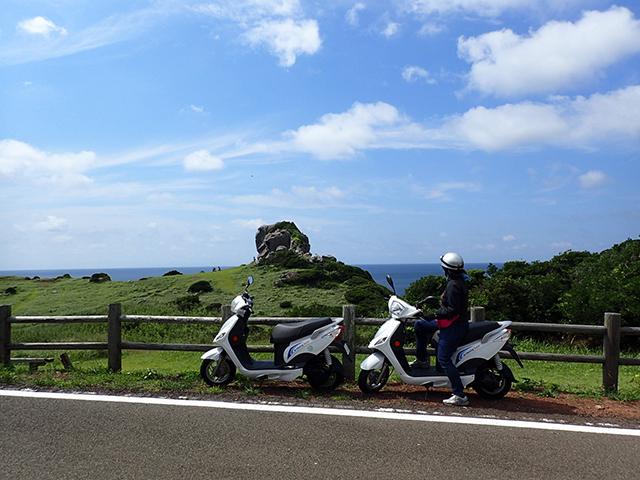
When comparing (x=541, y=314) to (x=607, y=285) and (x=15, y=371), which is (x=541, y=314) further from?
(x=15, y=371)

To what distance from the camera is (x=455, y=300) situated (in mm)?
6238

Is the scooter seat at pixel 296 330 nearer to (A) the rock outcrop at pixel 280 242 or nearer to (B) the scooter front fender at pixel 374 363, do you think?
(B) the scooter front fender at pixel 374 363

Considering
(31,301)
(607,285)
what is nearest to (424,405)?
(607,285)

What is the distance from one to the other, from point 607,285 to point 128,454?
12.6 m

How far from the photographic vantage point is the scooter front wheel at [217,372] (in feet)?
23.3

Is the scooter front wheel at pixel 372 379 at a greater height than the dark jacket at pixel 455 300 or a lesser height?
lesser

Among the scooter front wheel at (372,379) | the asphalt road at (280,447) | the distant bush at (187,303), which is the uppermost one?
the scooter front wheel at (372,379)

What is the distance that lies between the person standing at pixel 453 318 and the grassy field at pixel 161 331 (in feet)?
5.03

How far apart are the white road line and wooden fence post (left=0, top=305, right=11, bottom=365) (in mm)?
2060

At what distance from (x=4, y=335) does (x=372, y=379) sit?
6.45 metres

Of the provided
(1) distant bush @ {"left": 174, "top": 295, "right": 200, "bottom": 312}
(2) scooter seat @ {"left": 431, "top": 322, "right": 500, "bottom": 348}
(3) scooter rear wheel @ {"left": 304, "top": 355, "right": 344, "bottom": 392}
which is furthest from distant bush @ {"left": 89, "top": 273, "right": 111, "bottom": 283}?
(2) scooter seat @ {"left": 431, "top": 322, "right": 500, "bottom": 348}

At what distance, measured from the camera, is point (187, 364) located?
12.5m

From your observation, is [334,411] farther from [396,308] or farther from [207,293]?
[207,293]

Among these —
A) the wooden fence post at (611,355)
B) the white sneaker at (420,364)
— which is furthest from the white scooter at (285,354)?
the wooden fence post at (611,355)
